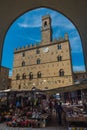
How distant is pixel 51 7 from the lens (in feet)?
5.20

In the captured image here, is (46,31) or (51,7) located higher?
(46,31)

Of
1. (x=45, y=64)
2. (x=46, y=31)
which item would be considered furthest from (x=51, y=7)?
(x=46, y=31)

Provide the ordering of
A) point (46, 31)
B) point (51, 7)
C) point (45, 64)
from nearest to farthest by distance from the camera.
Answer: point (51, 7) → point (45, 64) → point (46, 31)

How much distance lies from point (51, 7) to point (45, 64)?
15869 mm

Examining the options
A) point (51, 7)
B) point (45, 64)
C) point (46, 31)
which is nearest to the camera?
point (51, 7)

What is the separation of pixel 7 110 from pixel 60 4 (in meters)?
5.14

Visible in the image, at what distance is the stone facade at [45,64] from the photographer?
1603 centimetres

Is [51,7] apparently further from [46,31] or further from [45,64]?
[46,31]

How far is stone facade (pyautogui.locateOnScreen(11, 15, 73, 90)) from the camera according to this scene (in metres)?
16.0

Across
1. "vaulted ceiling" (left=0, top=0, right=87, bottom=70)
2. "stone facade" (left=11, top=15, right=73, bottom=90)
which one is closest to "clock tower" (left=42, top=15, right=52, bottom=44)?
"stone facade" (left=11, top=15, right=73, bottom=90)

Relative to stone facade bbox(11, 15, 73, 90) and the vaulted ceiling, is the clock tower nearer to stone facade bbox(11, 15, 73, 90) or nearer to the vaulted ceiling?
stone facade bbox(11, 15, 73, 90)

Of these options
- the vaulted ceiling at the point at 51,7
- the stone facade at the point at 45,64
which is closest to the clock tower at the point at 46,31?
the stone facade at the point at 45,64

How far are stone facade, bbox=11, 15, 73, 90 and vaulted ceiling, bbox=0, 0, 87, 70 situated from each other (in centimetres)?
1410

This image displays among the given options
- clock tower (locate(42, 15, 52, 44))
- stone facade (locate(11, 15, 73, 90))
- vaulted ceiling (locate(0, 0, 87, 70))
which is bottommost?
vaulted ceiling (locate(0, 0, 87, 70))
